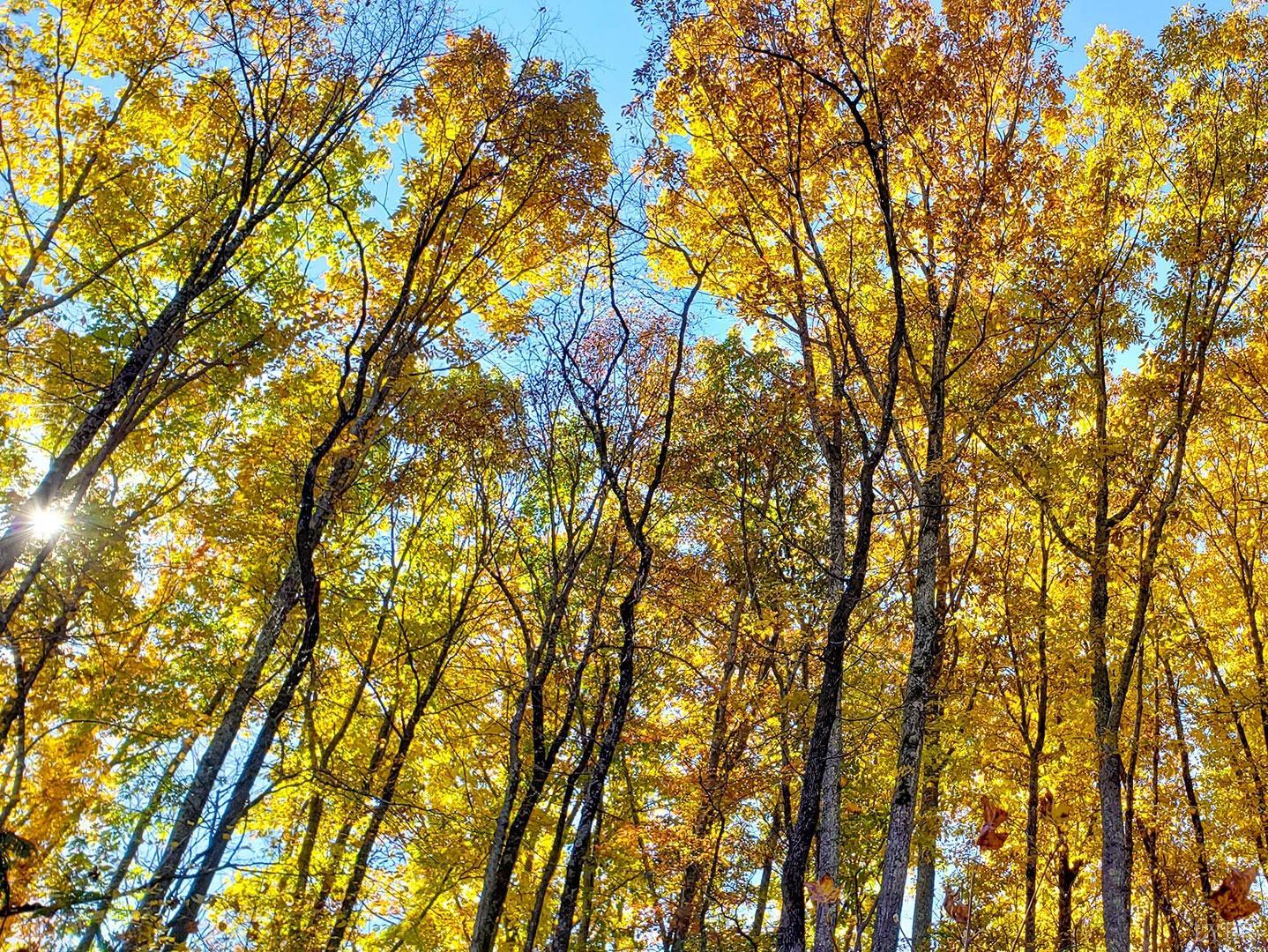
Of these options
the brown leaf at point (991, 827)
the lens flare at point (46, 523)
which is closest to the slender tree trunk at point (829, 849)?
the brown leaf at point (991, 827)

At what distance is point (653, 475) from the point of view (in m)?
12.2

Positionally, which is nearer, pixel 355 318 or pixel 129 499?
pixel 355 318

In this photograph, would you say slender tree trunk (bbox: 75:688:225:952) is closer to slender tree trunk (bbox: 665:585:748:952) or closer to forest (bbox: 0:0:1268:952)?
forest (bbox: 0:0:1268:952)

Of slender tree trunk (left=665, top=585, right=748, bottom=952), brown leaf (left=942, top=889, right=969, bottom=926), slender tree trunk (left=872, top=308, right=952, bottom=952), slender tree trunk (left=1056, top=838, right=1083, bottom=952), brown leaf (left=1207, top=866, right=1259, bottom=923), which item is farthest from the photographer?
brown leaf (left=942, top=889, right=969, bottom=926)

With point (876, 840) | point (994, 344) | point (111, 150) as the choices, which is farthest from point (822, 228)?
point (876, 840)

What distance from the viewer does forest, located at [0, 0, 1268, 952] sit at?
31.2 feet

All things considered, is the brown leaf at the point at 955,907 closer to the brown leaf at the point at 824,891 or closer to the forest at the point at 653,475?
the forest at the point at 653,475

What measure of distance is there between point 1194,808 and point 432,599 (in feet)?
44.5

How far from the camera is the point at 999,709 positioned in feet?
48.5

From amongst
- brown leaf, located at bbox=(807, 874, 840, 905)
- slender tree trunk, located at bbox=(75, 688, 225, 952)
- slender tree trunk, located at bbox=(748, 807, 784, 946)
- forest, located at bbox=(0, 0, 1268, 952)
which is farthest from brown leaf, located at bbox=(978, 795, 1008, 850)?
slender tree trunk, located at bbox=(75, 688, 225, 952)

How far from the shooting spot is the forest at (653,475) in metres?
9.52

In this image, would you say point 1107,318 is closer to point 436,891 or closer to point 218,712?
point 436,891

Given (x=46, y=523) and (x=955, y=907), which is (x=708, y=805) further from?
(x=46, y=523)

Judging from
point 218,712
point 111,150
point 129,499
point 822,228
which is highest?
point 822,228
